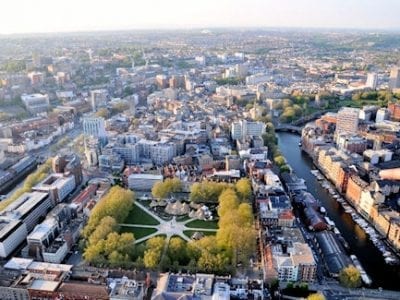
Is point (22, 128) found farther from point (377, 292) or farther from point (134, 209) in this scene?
point (377, 292)

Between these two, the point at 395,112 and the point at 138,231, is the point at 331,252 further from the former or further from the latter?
the point at 395,112

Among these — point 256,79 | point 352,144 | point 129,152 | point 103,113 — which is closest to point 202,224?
point 129,152

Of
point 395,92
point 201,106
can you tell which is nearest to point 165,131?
point 201,106

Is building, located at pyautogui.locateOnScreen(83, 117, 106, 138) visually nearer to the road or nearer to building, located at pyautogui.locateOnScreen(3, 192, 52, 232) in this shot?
building, located at pyautogui.locateOnScreen(3, 192, 52, 232)

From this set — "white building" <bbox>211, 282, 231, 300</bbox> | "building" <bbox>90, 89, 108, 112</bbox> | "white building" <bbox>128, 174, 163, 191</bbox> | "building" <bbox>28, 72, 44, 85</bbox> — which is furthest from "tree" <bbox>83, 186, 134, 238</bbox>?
"building" <bbox>28, 72, 44, 85</bbox>

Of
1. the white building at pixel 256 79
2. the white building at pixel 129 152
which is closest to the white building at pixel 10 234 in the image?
the white building at pixel 129 152
